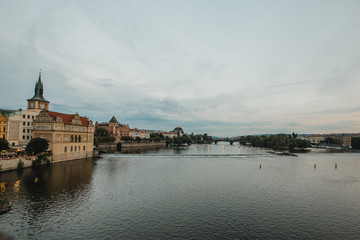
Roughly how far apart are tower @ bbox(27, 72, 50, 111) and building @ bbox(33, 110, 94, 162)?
582 inches

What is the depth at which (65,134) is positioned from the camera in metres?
74.1

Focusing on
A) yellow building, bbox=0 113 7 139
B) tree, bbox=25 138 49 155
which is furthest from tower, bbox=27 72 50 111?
tree, bbox=25 138 49 155

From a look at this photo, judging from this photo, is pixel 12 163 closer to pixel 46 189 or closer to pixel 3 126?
pixel 46 189

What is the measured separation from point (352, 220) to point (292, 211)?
23.4 ft

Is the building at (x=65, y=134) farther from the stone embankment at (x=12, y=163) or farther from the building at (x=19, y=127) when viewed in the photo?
the building at (x=19, y=127)

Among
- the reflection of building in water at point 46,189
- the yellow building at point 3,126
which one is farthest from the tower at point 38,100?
the reflection of building in water at point 46,189

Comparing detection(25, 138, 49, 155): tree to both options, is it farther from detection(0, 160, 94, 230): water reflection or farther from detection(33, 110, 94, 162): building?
detection(0, 160, 94, 230): water reflection

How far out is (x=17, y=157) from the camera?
55.7 metres

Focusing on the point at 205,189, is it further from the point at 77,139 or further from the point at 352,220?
the point at 77,139

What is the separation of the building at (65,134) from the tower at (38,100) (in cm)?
1479

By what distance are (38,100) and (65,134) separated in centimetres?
2345

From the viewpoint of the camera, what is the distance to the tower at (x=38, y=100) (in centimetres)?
8469

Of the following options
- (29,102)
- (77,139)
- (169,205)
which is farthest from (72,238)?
(29,102)

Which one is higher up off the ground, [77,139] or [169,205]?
[77,139]
